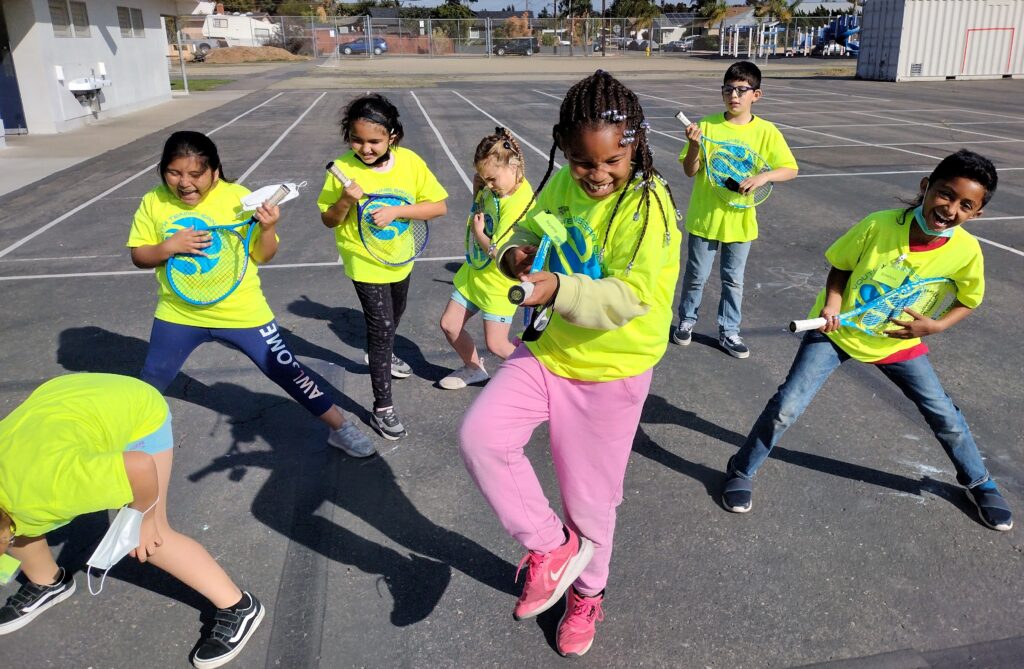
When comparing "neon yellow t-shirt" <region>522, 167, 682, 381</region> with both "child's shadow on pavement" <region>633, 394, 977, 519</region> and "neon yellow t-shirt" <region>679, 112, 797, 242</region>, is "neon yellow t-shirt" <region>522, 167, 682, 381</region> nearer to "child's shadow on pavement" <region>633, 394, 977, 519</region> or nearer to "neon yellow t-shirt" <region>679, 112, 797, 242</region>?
"child's shadow on pavement" <region>633, 394, 977, 519</region>

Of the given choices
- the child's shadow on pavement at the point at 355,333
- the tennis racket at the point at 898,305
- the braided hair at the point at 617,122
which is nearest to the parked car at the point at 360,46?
the child's shadow on pavement at the point at 355,333

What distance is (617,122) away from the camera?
2.26 m

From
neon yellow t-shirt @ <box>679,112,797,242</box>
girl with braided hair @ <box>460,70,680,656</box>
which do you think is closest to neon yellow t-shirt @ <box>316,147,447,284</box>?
girl with braided hair @ <box>460,70,680,656</box>

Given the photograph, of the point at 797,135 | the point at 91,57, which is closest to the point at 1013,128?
the point at 797,135

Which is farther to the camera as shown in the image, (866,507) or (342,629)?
(866,507)

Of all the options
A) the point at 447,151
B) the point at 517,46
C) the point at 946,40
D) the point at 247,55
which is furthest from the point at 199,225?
the point at 517,46

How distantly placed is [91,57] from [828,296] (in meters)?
24.0

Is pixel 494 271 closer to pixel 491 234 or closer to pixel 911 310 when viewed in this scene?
pixel 491 234

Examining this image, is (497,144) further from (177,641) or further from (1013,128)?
(1013,128)

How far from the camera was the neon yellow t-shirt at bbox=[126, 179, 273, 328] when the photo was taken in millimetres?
3738

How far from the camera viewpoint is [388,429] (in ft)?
14.7

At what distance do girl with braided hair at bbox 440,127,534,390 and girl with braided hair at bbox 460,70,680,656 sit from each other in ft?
5.49

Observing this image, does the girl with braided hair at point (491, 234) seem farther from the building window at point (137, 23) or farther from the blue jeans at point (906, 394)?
the building window at point (137, 23)

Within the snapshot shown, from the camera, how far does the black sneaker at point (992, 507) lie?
3.57 m
